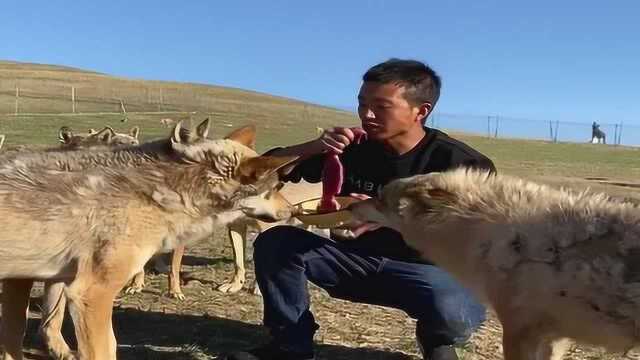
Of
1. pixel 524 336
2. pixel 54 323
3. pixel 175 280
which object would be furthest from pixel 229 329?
pixel 524 336

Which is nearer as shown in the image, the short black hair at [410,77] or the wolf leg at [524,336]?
the wolf leg at [524,336]

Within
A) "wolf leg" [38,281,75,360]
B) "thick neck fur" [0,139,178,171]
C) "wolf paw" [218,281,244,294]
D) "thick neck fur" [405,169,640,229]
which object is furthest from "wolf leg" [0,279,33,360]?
"wolf paw" [218,281,244,294]

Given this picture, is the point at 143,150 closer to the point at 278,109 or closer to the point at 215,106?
the point at 215,106

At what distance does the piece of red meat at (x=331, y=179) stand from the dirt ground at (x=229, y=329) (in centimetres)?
125

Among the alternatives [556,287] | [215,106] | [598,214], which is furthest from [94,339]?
[215,106]

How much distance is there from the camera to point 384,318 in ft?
27.6

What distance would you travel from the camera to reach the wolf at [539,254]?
5098mm

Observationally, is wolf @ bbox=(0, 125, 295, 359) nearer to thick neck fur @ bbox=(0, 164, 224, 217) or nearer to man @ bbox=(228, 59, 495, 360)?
thick neck fur @ bbox=(0, 164, 224, 217)

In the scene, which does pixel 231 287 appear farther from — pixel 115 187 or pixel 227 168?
pixel 115 187

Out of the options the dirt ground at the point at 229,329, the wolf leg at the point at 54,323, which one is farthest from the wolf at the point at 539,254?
the wolf leg at the point at 54,323

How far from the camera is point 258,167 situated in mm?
5949

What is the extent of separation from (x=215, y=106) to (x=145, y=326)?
217 ft

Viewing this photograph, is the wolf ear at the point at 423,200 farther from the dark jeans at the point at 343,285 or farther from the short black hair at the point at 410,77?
the short black hair at the point at 410,77

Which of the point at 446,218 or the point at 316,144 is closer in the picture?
the point at 446,218
